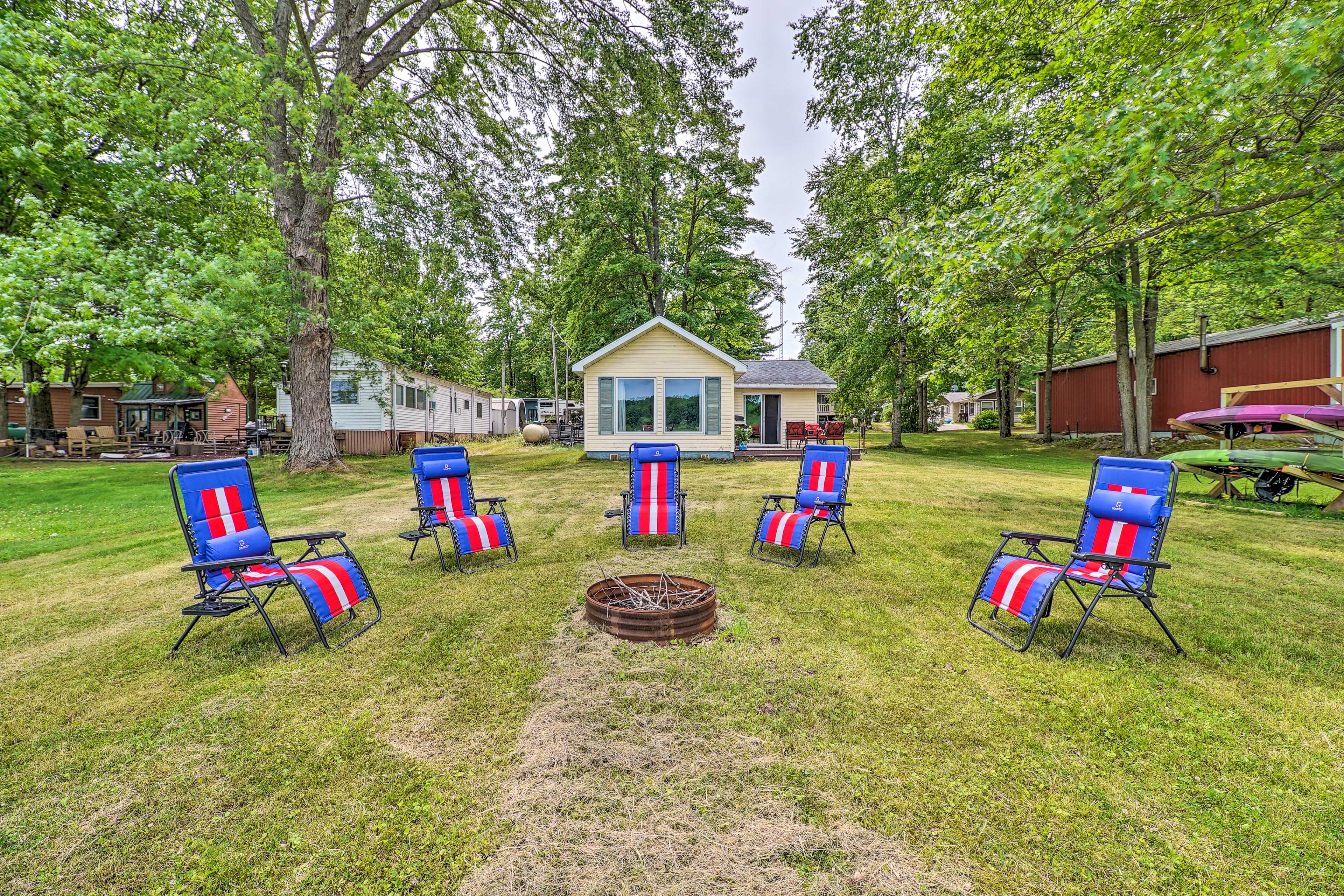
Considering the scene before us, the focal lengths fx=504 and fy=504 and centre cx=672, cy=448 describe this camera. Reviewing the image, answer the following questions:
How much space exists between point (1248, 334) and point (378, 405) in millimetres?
28682

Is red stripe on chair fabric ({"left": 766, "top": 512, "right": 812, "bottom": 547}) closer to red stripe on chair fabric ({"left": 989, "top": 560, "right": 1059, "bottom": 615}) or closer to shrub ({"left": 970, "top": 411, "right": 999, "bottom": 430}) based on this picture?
red stripe on chair fabric ({"left": 989, "top": 560, "right": 1059, "bottom": 615})

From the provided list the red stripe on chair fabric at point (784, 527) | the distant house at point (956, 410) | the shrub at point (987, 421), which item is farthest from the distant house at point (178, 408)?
the distant house at point (956, 410)

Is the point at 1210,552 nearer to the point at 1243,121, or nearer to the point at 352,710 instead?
the point at 1243,121

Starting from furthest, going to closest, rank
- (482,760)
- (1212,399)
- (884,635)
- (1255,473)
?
(1212,399) → (1255,473) → (884,635) → (482,760)

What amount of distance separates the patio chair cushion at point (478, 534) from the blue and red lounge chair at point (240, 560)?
1084 mm

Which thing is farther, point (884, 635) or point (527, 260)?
point (527, 260)

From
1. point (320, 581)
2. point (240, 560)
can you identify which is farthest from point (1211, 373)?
point (240, 560)

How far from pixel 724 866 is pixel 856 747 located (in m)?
0.90

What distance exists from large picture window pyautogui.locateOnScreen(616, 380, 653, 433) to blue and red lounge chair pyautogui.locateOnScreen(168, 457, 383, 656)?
455 inches

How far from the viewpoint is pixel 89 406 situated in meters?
25.0

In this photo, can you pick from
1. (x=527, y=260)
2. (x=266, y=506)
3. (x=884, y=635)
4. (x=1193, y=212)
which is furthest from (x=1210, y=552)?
(x=527, y=260)

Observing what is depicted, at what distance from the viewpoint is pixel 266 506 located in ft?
27.3

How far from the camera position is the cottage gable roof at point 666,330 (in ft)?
47.6

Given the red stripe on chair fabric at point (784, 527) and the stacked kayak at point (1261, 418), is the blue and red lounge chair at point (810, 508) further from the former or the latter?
the stacked kayak at point (1261, 418)
